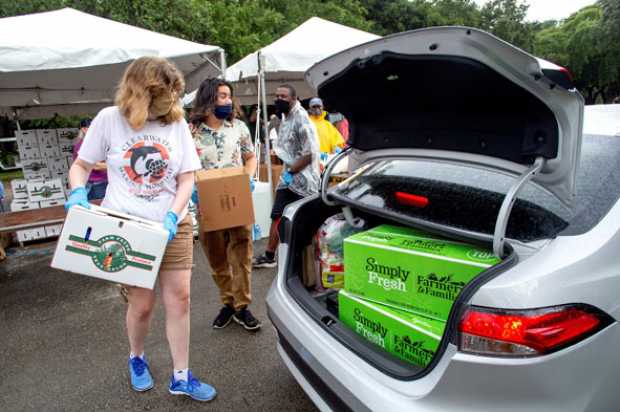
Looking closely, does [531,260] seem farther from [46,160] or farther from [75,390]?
[46,160]

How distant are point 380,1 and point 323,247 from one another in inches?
1202

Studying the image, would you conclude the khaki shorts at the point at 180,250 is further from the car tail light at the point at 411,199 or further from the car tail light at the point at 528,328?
the car tail light at the point at 528,328

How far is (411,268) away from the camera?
1707mm

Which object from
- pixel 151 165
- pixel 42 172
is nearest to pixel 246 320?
pixel 151 165

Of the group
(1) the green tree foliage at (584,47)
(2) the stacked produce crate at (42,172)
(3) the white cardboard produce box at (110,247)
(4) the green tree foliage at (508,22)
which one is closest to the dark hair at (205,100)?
(3) the white cardboard produce box at (110,247)

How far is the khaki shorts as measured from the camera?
87.7 inches

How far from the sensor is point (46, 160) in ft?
23.4

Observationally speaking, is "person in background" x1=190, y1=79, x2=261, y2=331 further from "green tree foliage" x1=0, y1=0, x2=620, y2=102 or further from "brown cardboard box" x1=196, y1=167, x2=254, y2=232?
"green tree foliage" x1=0, y1=0, x2=620, y2=102

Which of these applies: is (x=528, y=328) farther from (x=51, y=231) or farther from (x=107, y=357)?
(x=51, y=231)

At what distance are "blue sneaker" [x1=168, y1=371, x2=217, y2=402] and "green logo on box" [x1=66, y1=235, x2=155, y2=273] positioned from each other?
31.6 inches

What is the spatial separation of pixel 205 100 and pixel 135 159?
0.96m

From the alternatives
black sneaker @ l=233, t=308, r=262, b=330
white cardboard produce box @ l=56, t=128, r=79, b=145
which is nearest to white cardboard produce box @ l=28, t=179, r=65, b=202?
white cardboard produce box @ l=56, t=128, r=79, b=145

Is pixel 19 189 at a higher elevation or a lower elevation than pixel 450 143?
lower

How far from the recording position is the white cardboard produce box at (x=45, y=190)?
643 cm
